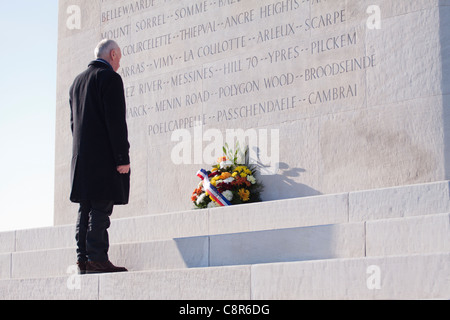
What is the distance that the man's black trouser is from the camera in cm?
695

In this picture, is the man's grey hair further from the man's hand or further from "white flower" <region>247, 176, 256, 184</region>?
"white flower" <region>247, 176, 256, 184</region>

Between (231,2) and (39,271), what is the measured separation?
429 centimetres

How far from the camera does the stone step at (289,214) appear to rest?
722cm

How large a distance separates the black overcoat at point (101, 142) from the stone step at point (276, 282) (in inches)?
Answer: 30.1

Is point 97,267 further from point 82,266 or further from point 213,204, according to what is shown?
point 213,204

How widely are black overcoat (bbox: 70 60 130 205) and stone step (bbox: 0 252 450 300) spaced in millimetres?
765

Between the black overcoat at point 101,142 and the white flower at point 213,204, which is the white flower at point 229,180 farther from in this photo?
the black overcoat at point 101,142

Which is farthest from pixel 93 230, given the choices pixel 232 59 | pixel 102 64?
pixel 232 59

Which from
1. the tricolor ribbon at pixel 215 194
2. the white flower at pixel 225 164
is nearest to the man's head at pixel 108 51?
the tricolor ribbon at pixel 215 194

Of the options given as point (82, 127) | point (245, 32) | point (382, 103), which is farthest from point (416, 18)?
point (82, 127)

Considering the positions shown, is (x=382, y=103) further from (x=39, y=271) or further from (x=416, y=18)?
(x=39, y=271)

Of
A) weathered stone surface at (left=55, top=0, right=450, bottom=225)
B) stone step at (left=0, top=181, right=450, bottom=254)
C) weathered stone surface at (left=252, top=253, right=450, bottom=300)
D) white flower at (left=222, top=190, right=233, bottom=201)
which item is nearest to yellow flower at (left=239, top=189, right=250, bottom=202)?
white flower at (left=222, top=190, right=233, bottom=201)

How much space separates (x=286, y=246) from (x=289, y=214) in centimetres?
75

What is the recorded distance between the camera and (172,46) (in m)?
10.9
